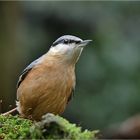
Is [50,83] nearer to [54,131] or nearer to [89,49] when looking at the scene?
[54,131]

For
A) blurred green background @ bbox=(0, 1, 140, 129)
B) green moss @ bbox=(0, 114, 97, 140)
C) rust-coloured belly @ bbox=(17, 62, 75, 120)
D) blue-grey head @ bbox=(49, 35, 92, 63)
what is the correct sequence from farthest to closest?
1. blurred green background @ bbox=(0, 1, 140, 129)
2. blue-grey head @ bbox=(49, 35, 92, 63)
3. rust-coloured belly @ bbox=(17, 62, 75, 120)
4. green moss @ bbox=(0, 114, 97, 140)

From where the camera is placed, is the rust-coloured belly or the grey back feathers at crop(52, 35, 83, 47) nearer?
the rust-coloured belly

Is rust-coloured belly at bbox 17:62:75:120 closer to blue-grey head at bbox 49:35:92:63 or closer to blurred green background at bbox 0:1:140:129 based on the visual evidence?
blue-grey head at bbox 49:35:92:63

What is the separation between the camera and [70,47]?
6180mm

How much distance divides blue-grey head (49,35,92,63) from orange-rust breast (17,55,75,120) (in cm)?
14

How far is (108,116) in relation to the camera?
1028cm

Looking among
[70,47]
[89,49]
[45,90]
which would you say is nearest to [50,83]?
[45,90]

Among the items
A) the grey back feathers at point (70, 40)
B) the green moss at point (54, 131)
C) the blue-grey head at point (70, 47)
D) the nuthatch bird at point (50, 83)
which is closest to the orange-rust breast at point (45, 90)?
the nuthatch bird at point (50, 83)

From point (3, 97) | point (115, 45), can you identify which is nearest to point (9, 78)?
point (3, 97)

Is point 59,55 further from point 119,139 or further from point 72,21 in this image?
point 72,21

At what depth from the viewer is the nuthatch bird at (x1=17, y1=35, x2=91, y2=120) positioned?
5.97 metres

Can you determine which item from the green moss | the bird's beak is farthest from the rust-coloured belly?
the green moss

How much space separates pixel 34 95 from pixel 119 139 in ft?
10.0

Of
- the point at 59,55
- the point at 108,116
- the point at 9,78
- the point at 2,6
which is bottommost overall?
the point at 108,116
